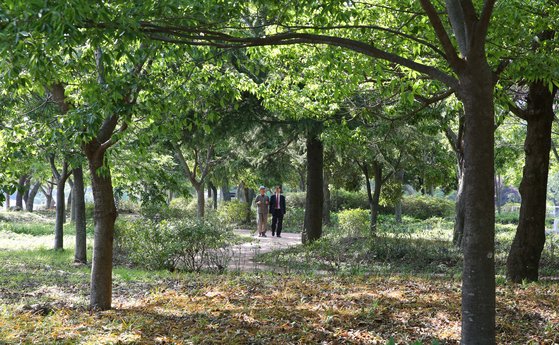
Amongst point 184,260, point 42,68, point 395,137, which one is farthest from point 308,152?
point 42,68

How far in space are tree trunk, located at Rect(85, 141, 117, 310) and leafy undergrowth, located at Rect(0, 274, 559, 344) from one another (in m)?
0.27

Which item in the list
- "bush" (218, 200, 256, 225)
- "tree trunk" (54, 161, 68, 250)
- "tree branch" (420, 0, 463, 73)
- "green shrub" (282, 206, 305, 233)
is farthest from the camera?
"bush" (218, 200, 256, 225)

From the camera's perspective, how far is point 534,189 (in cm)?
868

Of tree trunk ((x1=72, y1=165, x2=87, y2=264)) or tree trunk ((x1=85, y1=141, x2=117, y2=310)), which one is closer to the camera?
tree trunk ((x1=85, y1=141, x2=117, y2=310))

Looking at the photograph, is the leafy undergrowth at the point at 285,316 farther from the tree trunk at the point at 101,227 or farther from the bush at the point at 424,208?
the bush at the point at 424,208

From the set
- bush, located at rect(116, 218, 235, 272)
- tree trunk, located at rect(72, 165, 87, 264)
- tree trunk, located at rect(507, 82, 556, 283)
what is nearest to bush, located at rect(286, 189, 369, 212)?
tree trunk, located at rect(72, 165, 87, 264)

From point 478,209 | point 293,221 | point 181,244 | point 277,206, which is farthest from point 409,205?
point 478,209

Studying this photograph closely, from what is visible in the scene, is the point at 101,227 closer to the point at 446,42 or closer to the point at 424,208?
the point at 446,42

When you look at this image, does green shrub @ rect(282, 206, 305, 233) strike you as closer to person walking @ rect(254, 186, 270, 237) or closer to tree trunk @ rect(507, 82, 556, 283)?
person walking @ rect(254, 186, 270, 237)

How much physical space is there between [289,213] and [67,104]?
836 inches

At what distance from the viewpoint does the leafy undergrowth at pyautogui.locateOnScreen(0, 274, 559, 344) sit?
17.0ft

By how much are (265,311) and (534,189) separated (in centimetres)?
504

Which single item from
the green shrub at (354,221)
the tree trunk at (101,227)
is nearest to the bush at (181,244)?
the tree trunk at (101,227)

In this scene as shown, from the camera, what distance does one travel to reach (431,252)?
Answer: 1224 centimetres
